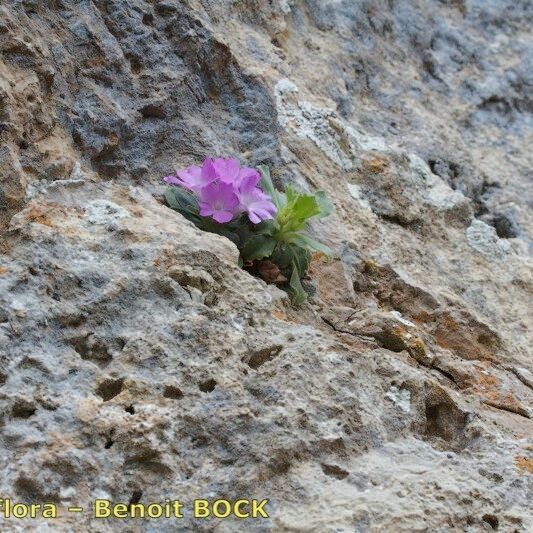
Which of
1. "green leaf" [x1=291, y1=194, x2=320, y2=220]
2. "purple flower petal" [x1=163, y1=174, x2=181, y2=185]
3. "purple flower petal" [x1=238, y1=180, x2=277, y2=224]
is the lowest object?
"purple flower petal" [x1=163, y1=174, x2=181, y2=185]

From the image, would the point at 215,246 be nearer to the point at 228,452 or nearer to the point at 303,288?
the point at 303,288

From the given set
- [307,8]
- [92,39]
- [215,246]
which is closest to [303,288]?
[215,246]

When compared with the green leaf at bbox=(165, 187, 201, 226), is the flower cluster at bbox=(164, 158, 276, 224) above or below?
above

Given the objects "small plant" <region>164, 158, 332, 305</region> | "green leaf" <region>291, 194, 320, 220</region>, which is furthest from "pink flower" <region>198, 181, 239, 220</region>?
"green leaf" <region>291, 194, 320, 220</region>

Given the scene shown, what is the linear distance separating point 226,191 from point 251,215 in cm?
9

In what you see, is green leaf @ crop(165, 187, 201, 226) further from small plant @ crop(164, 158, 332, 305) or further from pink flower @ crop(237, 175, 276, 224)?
pink flower @ crop(237, 175, 276, 224)

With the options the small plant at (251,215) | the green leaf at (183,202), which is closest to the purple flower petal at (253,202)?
the small plant at (251,215)

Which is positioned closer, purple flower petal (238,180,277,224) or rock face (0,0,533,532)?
rock face (0,0,533,532)

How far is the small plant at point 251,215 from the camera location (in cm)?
209

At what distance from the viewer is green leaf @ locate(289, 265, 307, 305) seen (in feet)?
6.81

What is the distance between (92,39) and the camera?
231cm

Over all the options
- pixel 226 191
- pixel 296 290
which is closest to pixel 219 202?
pixel 226 191

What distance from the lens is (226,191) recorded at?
82.2 inches

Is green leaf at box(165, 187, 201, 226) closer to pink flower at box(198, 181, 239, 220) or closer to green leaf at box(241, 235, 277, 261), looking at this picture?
pink flower at box(198, 181, 239, 220)
